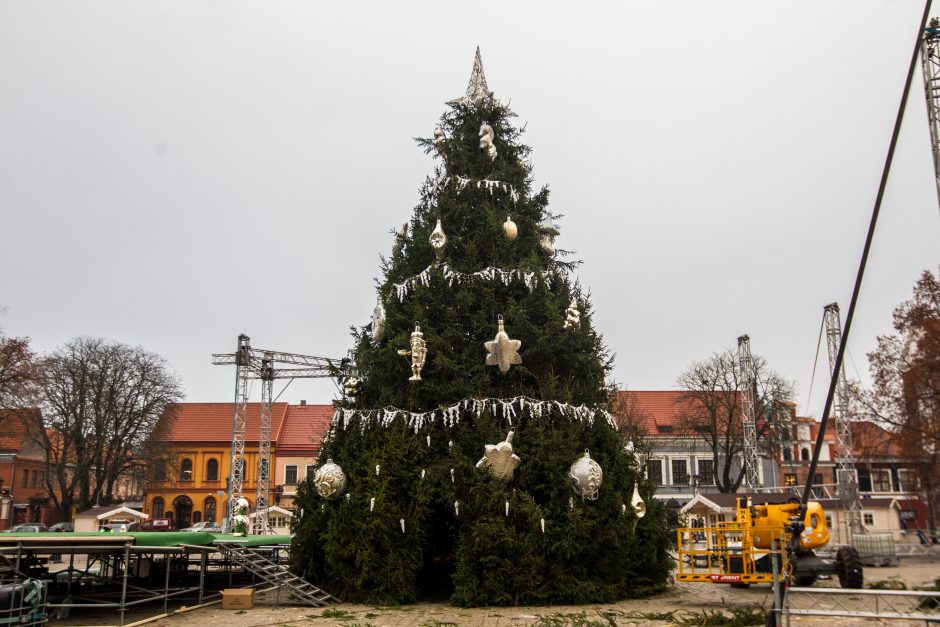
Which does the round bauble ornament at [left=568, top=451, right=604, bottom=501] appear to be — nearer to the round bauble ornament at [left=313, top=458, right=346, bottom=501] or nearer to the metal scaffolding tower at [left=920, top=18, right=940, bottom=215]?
the round bauble ornament at [left=313, top=458, right=346, bottom=501]

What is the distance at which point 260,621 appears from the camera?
16500 mm

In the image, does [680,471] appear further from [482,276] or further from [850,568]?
[482,276]

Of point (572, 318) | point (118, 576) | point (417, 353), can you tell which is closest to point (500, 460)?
point (417, 353)

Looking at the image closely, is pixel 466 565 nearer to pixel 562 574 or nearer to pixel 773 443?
pixel 562 574

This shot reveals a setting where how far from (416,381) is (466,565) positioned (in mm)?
4477

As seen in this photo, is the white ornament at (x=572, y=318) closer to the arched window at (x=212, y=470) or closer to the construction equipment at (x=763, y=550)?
the construction equipment at (x=763, y=550)

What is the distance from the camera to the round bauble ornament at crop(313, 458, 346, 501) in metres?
18.7

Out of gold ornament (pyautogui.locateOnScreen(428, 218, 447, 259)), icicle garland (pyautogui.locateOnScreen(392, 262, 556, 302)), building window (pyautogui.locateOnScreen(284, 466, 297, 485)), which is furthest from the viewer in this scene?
building window (pyautogui.locateOnScreen(284, 466, 297, 485))

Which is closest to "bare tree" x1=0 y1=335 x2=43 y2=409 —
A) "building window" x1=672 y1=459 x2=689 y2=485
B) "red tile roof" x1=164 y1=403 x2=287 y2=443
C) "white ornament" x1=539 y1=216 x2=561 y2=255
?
A: "red tile roof" x1=164 y1=403 x2=287 y2=443

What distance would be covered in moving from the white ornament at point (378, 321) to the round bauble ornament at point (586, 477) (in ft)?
19.7

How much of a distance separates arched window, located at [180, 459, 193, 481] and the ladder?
156ft

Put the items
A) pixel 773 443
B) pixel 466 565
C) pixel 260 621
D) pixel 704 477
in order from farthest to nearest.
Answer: pixel 704 477 → pixel 773 443 → pixel 466 565 → pixel 260 621

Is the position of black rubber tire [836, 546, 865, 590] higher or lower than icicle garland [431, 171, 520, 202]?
lower

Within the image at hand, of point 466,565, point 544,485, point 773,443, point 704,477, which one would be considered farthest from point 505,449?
point 704,477
